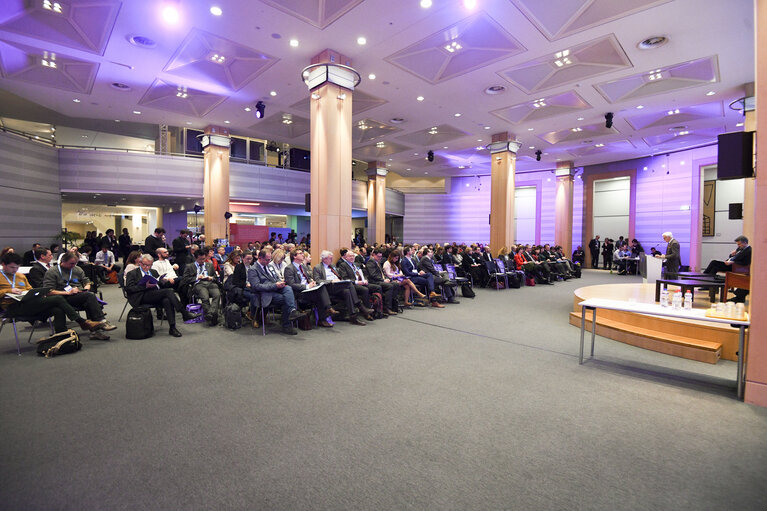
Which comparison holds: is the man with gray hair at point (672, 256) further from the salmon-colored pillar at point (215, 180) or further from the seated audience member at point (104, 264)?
the salmon-colored pillar at point (215, 180)

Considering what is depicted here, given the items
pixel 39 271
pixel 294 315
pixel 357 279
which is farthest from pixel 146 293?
pixel 357 279

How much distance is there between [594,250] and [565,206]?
2.77 metres

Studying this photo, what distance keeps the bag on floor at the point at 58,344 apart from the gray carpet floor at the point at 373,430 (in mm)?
141

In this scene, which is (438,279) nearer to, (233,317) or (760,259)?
(233,317)

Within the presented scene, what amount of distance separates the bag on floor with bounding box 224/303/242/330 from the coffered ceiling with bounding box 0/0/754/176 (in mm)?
5325

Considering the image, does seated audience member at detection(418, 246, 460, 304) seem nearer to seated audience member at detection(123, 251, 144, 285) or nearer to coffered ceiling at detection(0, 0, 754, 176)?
coffered ceiling at detection(0, 0, 754, 176)

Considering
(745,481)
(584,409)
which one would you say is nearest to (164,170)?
(584,409)

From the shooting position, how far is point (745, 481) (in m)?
2.23

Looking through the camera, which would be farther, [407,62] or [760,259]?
[407,62]

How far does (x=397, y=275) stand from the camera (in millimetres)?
7926

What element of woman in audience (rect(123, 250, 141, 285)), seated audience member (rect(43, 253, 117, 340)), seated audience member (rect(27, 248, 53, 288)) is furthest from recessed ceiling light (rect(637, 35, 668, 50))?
seated audience member (rect(27, 248, 53, 288))

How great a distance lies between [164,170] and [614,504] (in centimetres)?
1765

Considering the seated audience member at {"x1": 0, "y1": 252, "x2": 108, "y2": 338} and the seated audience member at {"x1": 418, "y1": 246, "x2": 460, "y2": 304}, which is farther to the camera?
the seated audience member at {"x1": 418, "y1": 246, "x2": 460, "y2": 304}

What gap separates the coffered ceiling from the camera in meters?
6.96
